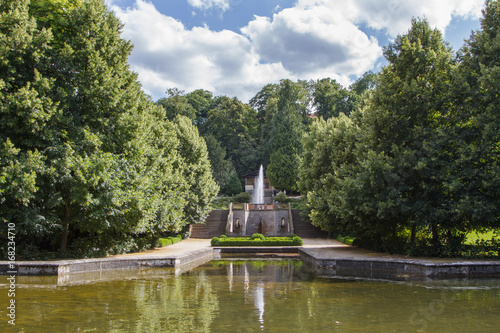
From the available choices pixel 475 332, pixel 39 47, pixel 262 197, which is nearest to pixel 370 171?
pixel 475 332

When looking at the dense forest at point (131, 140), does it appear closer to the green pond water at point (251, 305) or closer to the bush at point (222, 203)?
the green pond water at point (251, 305)

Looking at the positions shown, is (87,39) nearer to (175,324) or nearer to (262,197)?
(175,324)

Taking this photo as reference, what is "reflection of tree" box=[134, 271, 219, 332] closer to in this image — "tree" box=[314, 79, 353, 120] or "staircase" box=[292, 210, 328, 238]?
"staircase" box=[292, 210, 328, 238]

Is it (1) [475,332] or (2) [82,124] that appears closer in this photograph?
(1) [475,332]

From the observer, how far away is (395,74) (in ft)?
55.3

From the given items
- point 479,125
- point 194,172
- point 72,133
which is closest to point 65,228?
point 72,133

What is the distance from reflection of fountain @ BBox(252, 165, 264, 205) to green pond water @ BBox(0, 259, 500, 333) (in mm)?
44522

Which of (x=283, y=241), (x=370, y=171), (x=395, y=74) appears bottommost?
(x=283, y=241)

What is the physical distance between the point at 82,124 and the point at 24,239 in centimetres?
477

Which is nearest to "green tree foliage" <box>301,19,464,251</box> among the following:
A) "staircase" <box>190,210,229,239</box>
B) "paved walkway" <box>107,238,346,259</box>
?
"paved walkway" <box>107,238,346,259</box>

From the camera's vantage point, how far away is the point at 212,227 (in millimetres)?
34594

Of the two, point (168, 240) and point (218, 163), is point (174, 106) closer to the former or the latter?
point (218, 163)

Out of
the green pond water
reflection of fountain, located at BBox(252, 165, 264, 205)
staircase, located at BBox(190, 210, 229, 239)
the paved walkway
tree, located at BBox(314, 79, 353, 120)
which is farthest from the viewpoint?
tree, located at BBox(314, 79, 353, 120)

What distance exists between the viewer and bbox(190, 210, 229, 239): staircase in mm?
33500
